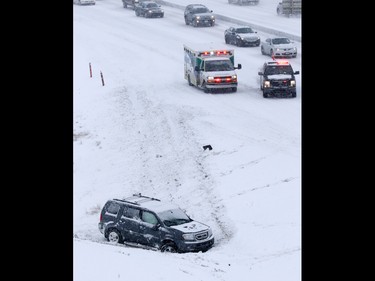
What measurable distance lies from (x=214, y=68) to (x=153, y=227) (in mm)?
19378

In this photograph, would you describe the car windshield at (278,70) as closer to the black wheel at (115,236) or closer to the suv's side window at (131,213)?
the suv's side window at (131,213)

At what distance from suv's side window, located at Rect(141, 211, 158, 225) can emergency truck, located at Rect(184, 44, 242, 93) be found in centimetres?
1872

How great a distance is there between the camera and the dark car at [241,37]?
56562 mm

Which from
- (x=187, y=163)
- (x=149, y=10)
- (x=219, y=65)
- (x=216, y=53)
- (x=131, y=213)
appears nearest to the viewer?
(x=131, y=213)

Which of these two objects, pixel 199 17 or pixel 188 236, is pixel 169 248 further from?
pixel 199 17

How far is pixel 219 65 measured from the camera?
136 feet

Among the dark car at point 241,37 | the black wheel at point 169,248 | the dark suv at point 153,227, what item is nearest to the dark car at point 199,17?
the dark car at point 241,37

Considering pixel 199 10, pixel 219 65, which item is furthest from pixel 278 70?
pixel 199 10

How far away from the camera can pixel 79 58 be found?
182ft

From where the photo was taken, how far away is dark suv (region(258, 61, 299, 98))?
131 ft

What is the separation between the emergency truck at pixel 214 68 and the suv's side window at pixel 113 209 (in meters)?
18.3

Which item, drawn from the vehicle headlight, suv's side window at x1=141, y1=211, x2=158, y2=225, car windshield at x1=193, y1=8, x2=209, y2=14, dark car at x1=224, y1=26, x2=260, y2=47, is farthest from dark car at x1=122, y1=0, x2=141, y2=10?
the vehicle headlight
